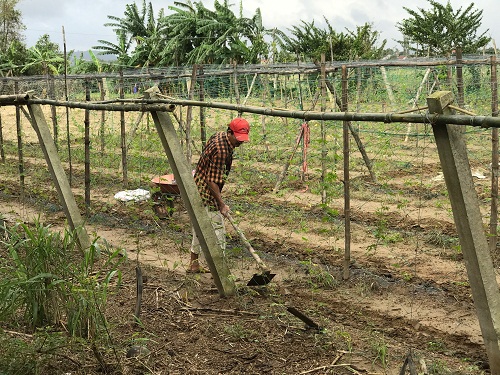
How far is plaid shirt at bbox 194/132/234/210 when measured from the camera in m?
5.97

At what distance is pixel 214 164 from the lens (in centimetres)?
603

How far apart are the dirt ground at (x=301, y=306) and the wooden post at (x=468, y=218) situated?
485mm

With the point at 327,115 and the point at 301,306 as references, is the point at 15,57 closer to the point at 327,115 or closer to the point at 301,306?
the point at 301,306

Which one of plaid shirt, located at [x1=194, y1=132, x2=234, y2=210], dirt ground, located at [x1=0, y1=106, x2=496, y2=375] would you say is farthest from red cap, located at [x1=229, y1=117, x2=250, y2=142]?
dirt ground, located at [x1=0, y1=106, x2=496, y2=375]

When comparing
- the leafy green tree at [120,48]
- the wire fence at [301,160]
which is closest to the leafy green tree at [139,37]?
the leafy green tree at [120,48]

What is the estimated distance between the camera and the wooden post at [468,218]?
3330mm

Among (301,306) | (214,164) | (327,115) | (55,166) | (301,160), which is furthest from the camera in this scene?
(301,160)

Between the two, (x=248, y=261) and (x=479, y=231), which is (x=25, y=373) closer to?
(x=479, y=231)

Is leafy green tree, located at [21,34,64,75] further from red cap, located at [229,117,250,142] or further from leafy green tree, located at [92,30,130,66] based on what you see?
red cap, located at [229,117,250,142]

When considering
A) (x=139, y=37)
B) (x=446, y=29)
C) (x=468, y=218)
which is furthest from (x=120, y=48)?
(x=468, y=218)

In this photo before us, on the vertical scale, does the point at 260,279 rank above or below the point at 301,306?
above

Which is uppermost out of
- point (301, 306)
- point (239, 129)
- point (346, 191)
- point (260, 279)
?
point (239, 129)

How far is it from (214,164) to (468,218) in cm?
306

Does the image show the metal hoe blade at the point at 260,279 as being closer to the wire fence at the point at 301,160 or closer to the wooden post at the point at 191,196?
the wooden post at the point at 191,196
